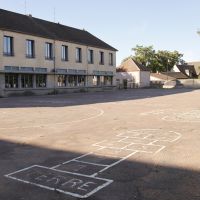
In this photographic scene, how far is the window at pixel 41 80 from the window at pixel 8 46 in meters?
5.07

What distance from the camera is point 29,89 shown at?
137ft

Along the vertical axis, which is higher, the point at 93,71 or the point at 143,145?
the point at 93,71

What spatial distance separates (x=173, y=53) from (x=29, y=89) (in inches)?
3040

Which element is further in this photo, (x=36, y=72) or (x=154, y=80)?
(x=154, y=80)

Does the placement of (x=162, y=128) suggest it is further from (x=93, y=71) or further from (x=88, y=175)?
(x=93, y=71)

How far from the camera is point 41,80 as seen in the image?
146 feet

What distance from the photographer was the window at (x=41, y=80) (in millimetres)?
43750

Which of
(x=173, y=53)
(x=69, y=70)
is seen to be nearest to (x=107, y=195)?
(x=69, y=70)

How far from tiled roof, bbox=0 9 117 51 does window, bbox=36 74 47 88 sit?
16.9 ft

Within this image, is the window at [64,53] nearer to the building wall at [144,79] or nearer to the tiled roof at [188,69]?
the building wall at [144,79]

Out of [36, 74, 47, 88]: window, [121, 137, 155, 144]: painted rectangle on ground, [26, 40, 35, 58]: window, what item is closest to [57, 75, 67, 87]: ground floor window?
[36, 74, 47, 88]: window

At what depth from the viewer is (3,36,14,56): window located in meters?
39.3

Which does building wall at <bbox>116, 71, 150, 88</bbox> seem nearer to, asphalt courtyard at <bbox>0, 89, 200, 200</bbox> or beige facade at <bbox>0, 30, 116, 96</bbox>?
beige facade at <bbox>0, 30, 116, 96</bbox>

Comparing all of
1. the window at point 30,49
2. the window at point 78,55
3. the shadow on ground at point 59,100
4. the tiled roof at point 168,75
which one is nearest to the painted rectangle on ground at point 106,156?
the shadow on ground at point 59,100
